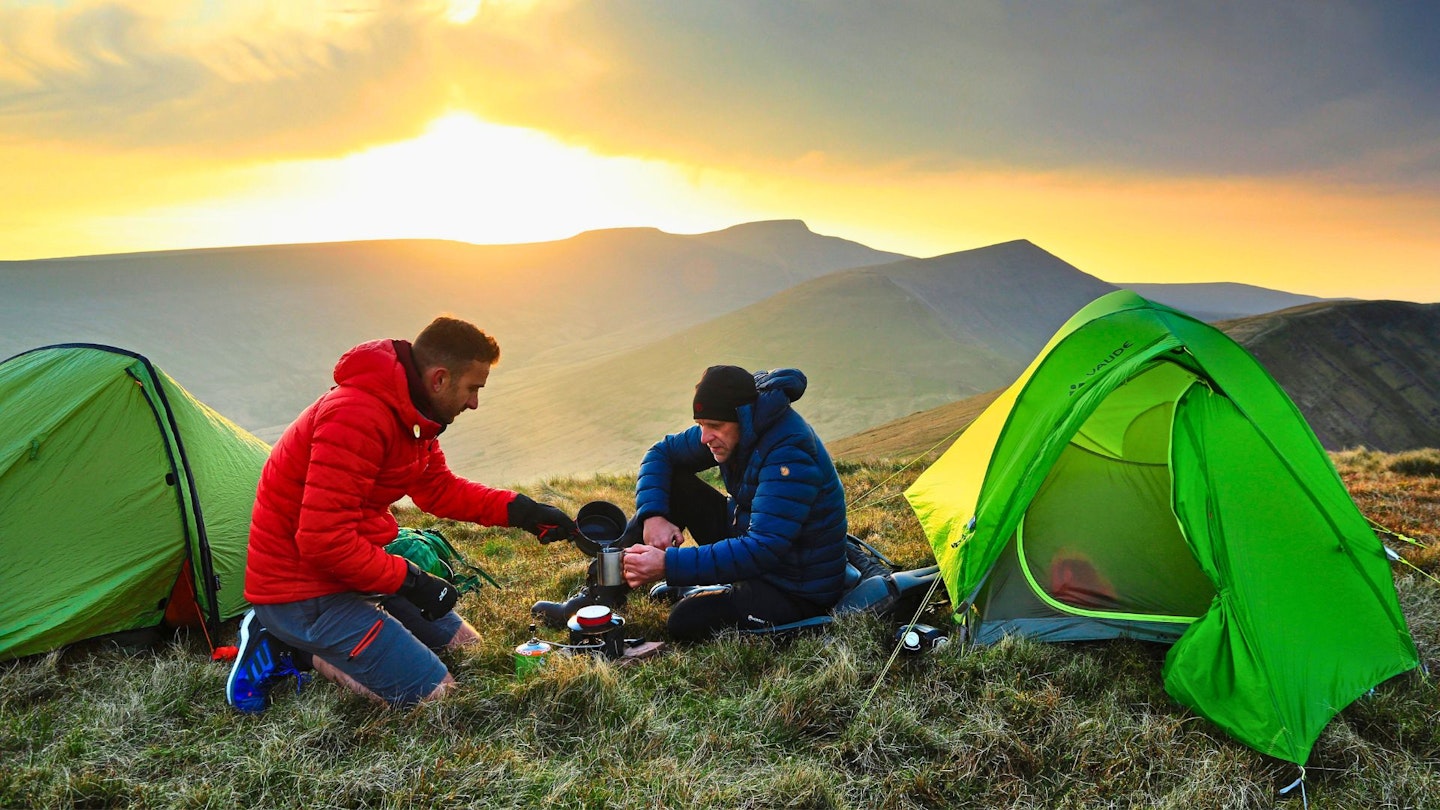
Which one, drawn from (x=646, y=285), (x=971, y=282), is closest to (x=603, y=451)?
(x=646, y=285)

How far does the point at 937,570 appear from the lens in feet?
19.2

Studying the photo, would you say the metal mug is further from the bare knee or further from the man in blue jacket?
the bare knee

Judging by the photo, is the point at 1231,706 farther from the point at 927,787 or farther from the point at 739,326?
the point at 739,326

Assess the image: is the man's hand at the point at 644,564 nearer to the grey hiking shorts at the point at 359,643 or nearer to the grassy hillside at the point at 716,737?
the grassy hillside at the point at 716,737

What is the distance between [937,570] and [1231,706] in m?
2.10

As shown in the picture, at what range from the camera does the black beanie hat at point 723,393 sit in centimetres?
477

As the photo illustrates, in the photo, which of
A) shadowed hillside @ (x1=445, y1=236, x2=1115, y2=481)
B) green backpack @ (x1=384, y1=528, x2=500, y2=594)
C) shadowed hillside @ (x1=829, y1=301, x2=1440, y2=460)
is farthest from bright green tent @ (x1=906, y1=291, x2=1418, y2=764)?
shadowed hillside @ (x1=445, y1=236, x2=1115, y2=481)

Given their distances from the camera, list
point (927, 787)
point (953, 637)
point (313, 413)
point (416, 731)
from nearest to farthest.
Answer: point (927, 787) → point (416, 731) → point (313, 413) → point (953, 637)

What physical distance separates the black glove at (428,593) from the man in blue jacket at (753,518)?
3.49 feet

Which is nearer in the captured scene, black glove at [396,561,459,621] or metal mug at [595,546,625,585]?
black glove at [396,561,459,621]

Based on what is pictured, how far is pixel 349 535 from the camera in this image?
406 cm

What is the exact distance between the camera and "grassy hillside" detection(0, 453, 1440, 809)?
137 inches

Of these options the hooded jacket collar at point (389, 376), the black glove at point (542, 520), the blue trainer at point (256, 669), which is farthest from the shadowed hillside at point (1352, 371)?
the blue trainer at point (256, 669)

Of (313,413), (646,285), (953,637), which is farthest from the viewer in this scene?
(646,285)
